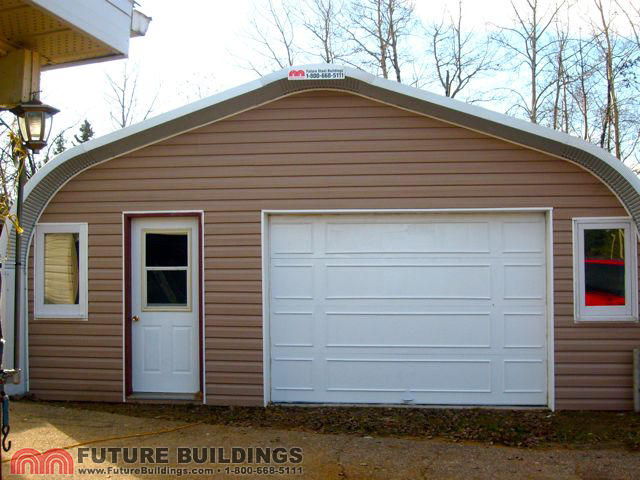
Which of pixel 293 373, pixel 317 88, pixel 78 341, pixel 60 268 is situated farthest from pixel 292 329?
pixel 60 268

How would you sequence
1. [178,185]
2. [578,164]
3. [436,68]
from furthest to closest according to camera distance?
[436,68] < [178,185] < [578,164]

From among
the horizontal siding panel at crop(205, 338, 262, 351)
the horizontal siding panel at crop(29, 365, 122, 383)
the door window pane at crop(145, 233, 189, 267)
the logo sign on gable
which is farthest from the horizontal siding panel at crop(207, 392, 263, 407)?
the logo sign on gable

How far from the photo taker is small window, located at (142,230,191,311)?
25.4ft

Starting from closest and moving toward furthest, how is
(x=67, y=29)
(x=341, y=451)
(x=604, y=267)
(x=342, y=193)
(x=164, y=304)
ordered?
(x=67, y=29) < (x=341, y=451) < (x=604, y=267) < (x=342, y=193) < (x=164, y=304)

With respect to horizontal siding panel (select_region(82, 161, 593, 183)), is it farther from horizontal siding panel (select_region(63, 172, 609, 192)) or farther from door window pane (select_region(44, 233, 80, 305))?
door window pane (select_region(44, 233, 80, 305))

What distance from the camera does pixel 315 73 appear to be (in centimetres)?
715

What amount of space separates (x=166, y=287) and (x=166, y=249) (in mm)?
463

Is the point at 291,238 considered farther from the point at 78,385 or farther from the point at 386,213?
the point at 78,385

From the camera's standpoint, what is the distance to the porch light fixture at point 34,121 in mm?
5590

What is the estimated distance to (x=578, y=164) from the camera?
713 cm

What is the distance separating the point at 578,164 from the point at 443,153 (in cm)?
149

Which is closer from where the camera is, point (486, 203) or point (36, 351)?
point (486, 203)

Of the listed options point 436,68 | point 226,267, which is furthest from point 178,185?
point 436,68

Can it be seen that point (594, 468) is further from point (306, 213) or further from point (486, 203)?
point (306, 213)
